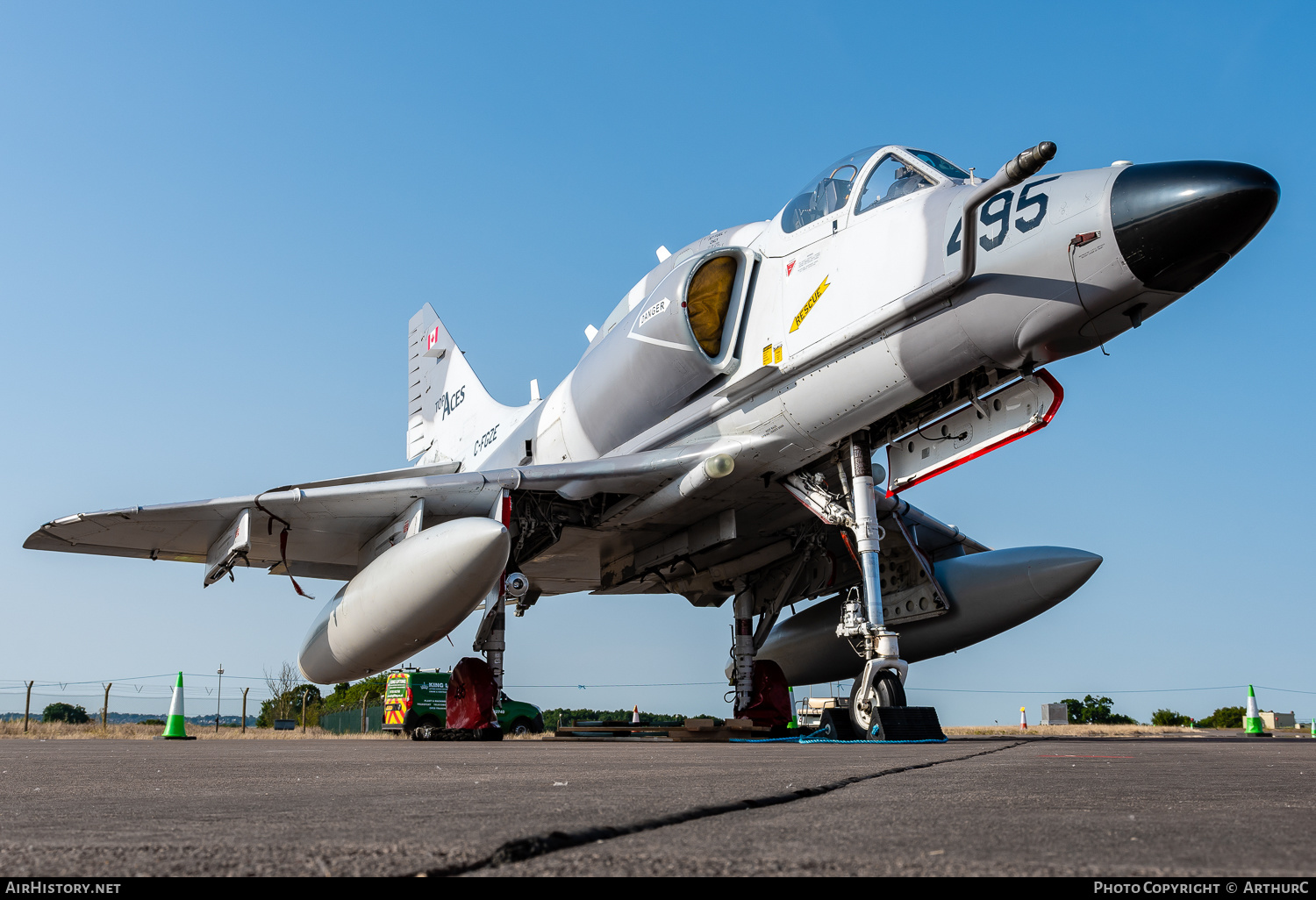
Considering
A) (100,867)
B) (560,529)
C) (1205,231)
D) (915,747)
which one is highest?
(1205,231)

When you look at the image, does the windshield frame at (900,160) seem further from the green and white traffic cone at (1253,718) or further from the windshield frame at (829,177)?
the green and white traffic cone at (1253,718)

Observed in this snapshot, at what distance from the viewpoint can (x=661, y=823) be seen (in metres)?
1.90

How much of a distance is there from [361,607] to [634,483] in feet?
10.5

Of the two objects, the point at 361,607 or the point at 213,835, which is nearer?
the point at 213,835

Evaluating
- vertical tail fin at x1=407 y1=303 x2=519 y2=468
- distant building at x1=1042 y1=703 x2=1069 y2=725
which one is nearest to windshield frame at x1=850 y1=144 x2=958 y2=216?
vertical tail fin at x1=407 y1=303 x2=519 y2=468

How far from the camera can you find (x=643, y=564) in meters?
12.8

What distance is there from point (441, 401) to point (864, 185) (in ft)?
37.1

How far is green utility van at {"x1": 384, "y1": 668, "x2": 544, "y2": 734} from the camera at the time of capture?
20656 mm

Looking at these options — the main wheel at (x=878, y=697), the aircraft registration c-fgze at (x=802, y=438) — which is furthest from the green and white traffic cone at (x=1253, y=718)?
the main wheel at (x=878, y=697)

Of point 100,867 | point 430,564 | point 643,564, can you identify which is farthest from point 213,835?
point 643,564

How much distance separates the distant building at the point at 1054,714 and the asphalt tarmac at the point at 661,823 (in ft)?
84.2

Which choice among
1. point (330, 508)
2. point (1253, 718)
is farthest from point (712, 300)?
point (1253, 718)

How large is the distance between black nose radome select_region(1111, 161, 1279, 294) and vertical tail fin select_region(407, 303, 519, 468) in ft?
34.7

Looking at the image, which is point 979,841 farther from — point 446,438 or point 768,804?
point 446,438
